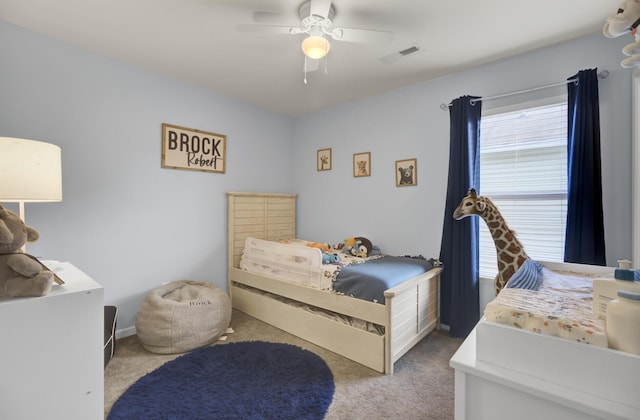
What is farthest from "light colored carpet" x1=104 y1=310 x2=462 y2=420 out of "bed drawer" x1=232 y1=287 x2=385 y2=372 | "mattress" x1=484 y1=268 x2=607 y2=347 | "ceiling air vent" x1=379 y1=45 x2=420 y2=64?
"ceiling air vent" x1=379 y1=45 x2=420 y2=64

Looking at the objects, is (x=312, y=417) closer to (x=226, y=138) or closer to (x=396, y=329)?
(x=396, y=329)

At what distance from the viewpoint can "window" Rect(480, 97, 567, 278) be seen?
2.29m

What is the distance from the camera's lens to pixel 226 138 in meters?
3.35

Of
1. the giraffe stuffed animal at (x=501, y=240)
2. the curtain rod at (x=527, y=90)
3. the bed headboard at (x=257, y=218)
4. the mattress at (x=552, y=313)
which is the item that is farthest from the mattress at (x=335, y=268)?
the curtain rod at (x=527, y=90)

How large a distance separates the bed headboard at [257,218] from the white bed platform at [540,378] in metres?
2.85

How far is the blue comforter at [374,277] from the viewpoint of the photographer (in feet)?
6.98

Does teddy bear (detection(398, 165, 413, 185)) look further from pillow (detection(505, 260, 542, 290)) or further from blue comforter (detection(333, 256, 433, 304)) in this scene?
pillow (detection(505, 260, 542, 290))

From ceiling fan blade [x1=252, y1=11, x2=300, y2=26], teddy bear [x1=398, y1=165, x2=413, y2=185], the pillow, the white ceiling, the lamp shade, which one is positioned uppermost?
the white ceiling

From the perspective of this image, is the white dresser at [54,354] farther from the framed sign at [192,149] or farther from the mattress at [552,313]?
the framed sign at [192,149]

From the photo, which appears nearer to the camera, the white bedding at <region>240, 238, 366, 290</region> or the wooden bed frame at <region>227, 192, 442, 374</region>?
the wooden bed frame at <region>227, 192, 442, 374</region>

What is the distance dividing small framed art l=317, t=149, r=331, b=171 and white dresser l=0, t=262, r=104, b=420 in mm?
3013

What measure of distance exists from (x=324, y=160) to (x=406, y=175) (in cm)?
115

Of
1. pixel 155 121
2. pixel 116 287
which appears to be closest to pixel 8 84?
pixel 155 121

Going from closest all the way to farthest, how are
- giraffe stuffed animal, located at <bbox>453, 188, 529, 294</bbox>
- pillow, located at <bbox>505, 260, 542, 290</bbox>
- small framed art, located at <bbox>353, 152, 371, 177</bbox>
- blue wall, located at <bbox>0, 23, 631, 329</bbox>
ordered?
pillow, located at <bbox>505, 260, 542, 290</bbox> < giraffe stuffed animal, located at <bbox>453, 188, 529, 294</bbox> < blue wall, located at <bbox>0, 23, 631, 329</bbox> < small framed art, located at <bbox>353, 152, 371, 177</bbox>
